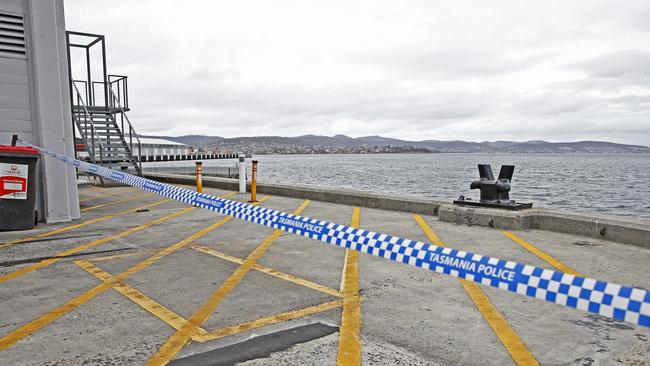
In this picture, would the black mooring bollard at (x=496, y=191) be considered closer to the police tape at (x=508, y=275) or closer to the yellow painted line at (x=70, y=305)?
the police tape at (x=508, y=275)

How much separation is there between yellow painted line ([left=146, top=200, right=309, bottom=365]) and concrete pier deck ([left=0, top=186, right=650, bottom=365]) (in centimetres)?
1

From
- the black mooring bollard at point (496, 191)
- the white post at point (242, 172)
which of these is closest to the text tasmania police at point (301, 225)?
the black mooring bollard at point (496, 191)

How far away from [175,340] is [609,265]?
498 cm

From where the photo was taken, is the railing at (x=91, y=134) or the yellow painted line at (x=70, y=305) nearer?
the yellow painted line at (x=70, y=305)

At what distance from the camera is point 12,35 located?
307 inches

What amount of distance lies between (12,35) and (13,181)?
8.85 ft

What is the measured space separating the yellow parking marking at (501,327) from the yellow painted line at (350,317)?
3.57ft

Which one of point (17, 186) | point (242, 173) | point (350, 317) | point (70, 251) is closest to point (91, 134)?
point (242, 173)

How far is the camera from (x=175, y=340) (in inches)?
128

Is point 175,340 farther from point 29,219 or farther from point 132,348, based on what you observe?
point 29,219

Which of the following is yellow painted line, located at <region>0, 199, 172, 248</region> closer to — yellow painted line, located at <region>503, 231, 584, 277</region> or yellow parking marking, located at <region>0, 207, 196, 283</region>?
yellow parking marking, located at <region>0, 207, 196, 283</region>

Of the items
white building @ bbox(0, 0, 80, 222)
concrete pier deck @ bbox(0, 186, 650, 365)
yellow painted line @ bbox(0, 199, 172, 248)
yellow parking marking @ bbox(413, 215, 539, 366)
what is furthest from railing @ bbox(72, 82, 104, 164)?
yellow parking marking @ bbox(413, 215, 539, 366)

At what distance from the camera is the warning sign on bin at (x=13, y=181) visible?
7227 millimetres

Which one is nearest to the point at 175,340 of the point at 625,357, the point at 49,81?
the point at 625,357
